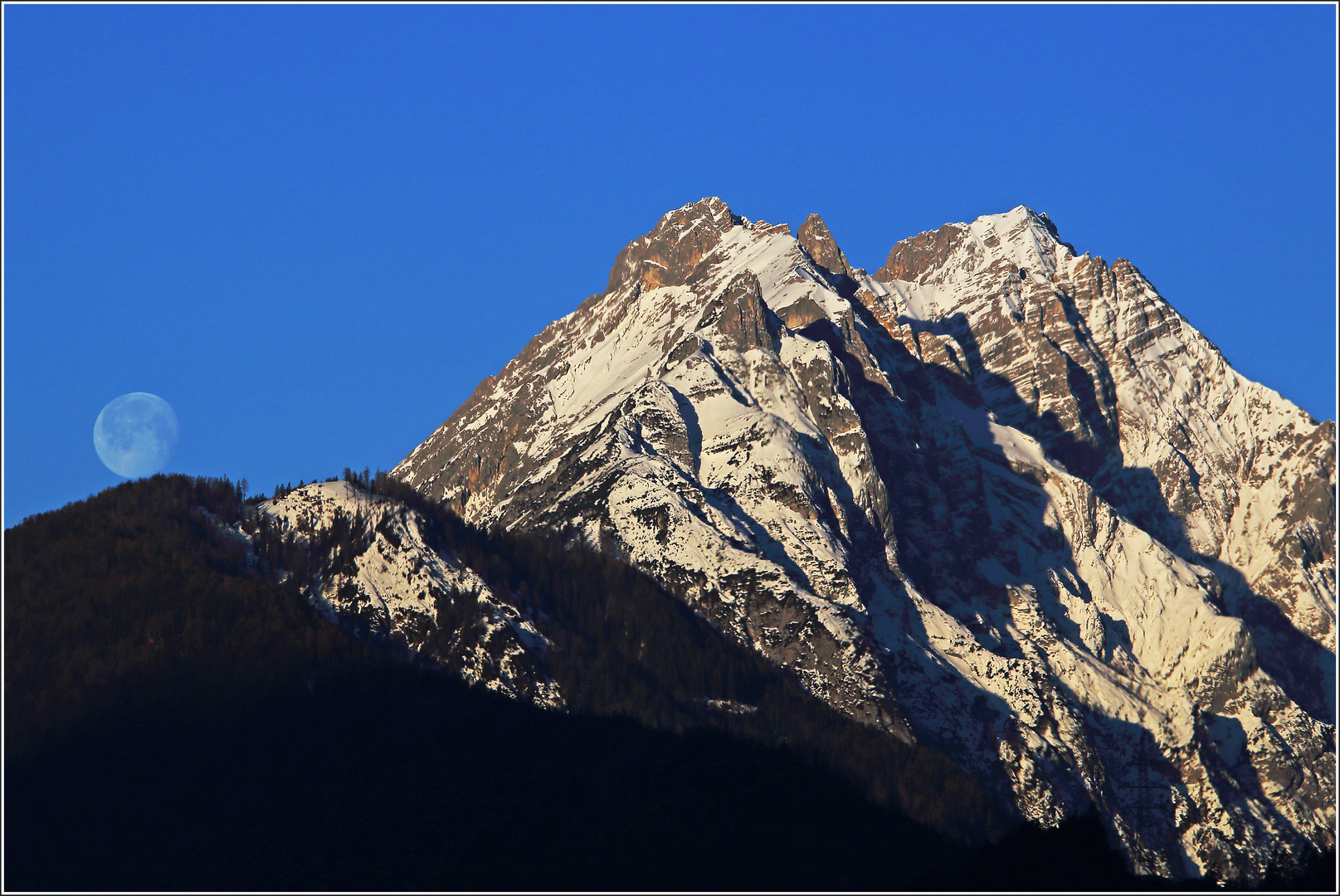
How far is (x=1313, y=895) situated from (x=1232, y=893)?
26.9 ft

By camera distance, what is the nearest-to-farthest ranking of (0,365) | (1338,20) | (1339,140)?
(1338,20), (1339,140), (0,365)

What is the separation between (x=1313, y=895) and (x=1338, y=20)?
260 ft

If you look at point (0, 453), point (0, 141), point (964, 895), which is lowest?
point (964, 895)

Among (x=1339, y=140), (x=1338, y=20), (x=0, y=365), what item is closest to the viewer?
(x=1338, y=20)

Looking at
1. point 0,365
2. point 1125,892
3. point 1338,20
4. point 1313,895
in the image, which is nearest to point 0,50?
point 0,365

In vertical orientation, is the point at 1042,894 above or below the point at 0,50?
below

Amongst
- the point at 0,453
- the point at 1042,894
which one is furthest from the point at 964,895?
the point at 0,453

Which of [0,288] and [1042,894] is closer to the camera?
[0,288]

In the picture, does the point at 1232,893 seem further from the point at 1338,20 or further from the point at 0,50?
the point at 0,50

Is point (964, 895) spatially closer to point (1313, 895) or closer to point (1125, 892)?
point (1125, 892)

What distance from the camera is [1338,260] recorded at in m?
200

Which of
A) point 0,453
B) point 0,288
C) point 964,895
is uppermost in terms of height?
point 0,288

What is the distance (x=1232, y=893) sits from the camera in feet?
619

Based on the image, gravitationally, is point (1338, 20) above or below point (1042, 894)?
above
